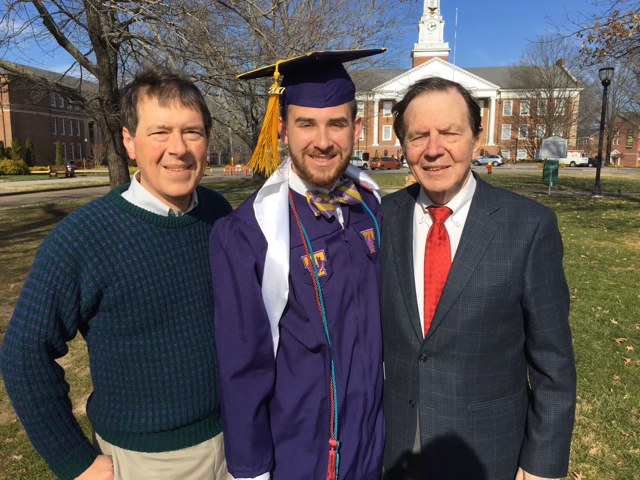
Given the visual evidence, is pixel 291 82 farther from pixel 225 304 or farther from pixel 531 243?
pixel 531 243

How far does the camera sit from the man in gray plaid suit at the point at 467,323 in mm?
1725

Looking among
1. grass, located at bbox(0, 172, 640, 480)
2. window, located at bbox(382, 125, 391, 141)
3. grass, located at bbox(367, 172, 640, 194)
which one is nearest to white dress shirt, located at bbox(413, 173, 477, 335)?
grass, located at bbox(0, 172, 640, 480)

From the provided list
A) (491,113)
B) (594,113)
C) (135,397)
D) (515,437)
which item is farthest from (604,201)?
(491,113)

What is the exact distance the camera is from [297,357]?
1.74 m

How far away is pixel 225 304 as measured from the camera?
1649 millimetres

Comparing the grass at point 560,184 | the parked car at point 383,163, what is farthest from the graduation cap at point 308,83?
the parked car at point 383,163

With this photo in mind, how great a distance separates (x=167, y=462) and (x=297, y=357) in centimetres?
65

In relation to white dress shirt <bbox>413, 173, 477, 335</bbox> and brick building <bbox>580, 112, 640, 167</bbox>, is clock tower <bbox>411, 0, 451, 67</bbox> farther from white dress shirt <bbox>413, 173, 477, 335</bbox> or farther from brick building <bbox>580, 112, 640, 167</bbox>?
white dress shirt <bbox>413, 173, 477, 335</bbox>

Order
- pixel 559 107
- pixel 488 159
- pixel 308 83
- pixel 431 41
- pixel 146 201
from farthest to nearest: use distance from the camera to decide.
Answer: pixel 431 41 → pixel 559 107 → pixel 488 159 → pixel 308 83 → pixel 146 201

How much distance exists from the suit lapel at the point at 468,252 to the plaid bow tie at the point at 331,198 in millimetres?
503

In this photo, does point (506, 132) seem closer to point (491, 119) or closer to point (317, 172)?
point (491, 119)

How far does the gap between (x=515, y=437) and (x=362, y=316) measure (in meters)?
0.79

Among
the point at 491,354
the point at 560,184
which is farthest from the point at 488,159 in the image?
the point at 491,354

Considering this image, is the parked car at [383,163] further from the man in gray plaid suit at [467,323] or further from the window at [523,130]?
the man in gray plaid suit at [467,323]
